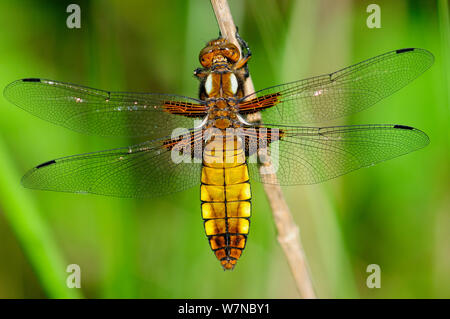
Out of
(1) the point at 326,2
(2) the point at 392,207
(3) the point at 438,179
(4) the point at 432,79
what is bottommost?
(2) the point at 392,207

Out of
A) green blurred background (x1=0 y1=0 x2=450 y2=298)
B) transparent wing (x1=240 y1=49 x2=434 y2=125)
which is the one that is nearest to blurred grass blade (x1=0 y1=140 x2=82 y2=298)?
green blurred background (x1=0 y1=0 x2=450 y2=298)

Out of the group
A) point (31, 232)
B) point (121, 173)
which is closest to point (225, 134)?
point (121, 173)

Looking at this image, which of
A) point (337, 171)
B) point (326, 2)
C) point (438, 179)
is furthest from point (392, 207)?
point (326, 2)

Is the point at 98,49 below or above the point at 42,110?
above

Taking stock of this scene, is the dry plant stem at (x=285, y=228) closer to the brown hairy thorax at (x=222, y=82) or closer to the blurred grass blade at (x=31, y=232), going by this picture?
the brown hairy thorax at (x=222, y=82)

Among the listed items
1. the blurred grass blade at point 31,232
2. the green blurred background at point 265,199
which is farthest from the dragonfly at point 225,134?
the green blurred background at point 265,199

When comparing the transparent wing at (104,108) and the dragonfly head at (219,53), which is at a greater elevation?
the dragonfly head at (219,53)

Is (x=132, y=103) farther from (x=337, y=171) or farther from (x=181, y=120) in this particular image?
(x=337, y=171)
